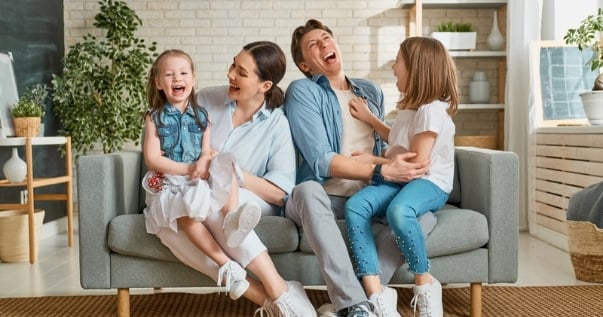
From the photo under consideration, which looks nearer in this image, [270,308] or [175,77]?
[270,308]

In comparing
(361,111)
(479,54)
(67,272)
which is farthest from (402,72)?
(479,54)

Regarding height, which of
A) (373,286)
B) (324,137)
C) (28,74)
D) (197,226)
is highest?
(28,74)

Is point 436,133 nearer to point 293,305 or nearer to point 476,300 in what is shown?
point 476,300

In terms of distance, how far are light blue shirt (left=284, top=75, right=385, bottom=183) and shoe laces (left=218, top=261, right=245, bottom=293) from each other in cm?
53

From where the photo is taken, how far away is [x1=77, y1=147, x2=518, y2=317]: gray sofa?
2.73 m

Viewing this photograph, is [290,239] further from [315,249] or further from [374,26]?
[374,26]

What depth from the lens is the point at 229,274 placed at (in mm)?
2580

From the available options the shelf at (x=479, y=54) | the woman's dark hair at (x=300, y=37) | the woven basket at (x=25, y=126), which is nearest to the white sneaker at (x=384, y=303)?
the woman's dark hair at (x=300, y=37)

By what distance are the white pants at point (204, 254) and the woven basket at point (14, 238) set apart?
203 cm

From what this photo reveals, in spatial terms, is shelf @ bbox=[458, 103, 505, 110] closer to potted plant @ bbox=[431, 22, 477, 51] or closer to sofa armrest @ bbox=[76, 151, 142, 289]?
potted plant @ bbox=[431, 22, 477, 51]

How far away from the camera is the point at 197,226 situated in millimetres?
2605

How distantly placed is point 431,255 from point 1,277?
2336mm

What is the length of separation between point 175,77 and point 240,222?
0.65 metres

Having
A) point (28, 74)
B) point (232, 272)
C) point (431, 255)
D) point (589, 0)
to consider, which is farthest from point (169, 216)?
point (589, 0)
